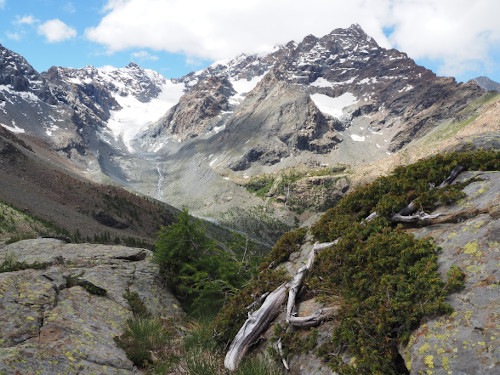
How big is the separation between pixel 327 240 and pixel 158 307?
7.06 meters

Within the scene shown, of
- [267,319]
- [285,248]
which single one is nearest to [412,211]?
[285,248]

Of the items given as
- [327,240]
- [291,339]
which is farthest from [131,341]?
[327,240]

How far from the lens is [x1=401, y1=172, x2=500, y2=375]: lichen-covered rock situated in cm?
387

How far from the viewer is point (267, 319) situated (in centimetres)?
719

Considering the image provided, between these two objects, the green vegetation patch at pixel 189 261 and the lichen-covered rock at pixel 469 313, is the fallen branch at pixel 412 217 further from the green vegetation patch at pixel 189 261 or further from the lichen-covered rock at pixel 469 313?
the green vegetation patch at pixel 189 261

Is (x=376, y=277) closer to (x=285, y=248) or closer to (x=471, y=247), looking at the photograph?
(x=471, y=247)

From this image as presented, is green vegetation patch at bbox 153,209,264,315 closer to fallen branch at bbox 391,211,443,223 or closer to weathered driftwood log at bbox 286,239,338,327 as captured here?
weathered driftwood log at bbox 286,239,338,327

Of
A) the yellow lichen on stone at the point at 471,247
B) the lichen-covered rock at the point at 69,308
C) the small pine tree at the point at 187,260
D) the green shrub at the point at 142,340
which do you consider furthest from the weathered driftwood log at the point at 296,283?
the small pine tree at the point at 187,260

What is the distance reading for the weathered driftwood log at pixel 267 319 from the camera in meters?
6.24

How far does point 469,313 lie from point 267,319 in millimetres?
4273

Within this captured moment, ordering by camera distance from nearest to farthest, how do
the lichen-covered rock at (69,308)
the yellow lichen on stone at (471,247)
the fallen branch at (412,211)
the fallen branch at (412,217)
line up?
the yellow lichen on stone at (471,247) < the lichen-covered rock at (69,308) < the fallen branch at (412,217) < the fallen branch at (412,211)

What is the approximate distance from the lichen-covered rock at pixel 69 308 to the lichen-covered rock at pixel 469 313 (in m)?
6.06

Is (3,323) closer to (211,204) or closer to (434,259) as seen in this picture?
(434,259)

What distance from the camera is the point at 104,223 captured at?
55094 millimetres
